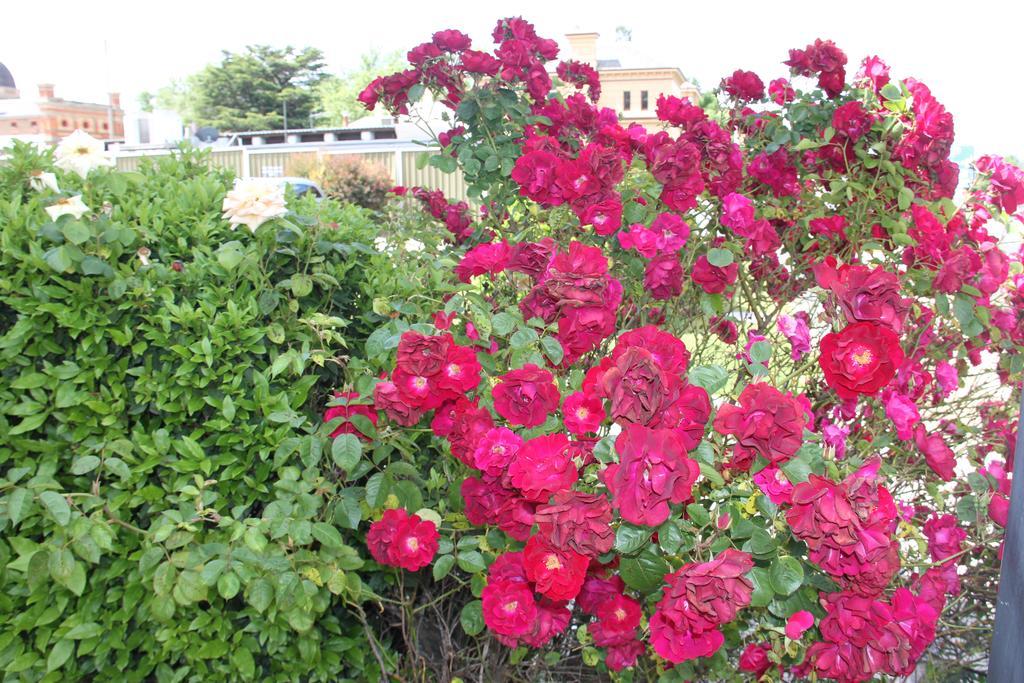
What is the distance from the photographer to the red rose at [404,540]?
4.56ft

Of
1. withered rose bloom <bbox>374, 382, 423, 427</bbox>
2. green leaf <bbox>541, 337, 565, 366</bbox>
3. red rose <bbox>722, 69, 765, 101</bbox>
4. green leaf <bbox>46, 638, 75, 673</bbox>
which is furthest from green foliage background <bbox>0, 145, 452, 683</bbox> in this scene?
red rose <bbox>722, 69, 765, 101</bbox>

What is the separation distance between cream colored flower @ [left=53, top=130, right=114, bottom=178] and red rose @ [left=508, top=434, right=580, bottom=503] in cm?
136

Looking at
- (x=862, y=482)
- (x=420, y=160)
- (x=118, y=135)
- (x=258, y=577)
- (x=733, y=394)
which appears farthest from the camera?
(x=118, y=135)

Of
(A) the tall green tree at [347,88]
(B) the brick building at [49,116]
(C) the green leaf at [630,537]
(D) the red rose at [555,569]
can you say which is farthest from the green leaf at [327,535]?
(A) the tall green tree at [347,88]

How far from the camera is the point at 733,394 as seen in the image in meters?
1.69

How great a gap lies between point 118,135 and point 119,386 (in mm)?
71589

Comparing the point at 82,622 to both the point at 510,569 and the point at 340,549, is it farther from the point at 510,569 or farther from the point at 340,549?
the point at 510,569

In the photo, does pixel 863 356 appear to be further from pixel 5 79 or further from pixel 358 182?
pixel 358 182

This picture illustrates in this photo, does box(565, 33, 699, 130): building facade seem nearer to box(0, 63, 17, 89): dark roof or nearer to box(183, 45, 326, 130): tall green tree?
box(183, 45, 326, 130): tall green tree

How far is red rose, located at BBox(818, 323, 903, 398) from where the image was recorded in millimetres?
1195

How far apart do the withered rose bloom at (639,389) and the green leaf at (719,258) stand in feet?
2.26

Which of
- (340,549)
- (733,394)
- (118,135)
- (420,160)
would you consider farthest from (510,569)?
(118,135)

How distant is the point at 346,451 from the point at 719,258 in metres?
Result: 0.84

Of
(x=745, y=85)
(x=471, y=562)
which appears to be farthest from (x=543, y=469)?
(x=745, y=85)
